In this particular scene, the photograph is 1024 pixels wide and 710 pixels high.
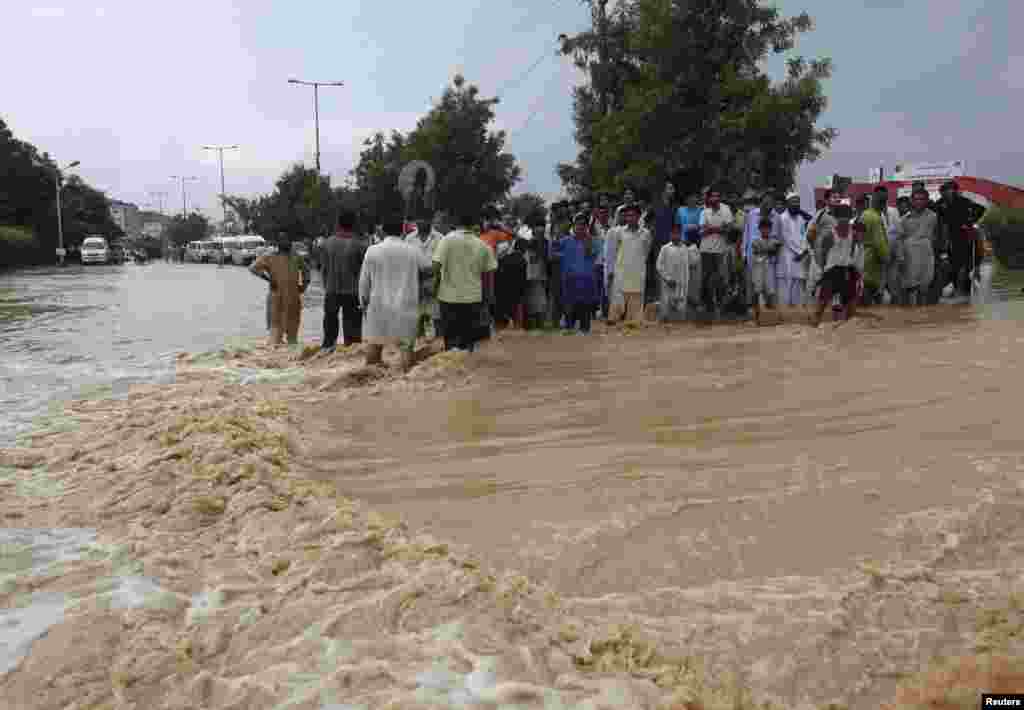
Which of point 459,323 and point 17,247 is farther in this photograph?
point 17,247

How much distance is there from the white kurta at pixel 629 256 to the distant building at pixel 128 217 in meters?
141

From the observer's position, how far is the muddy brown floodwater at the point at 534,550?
2863 millimetres

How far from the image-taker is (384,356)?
32.5ft

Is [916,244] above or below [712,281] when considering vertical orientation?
above

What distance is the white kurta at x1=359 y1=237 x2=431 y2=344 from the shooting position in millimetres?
8336

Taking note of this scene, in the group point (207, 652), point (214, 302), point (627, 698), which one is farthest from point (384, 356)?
point (214, 302)

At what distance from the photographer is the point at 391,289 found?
8.37 m

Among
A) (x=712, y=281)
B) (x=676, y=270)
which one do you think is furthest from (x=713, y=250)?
(x=676, y=270)

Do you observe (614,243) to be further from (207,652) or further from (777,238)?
(207,652)

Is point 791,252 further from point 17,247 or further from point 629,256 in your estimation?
point 17,247

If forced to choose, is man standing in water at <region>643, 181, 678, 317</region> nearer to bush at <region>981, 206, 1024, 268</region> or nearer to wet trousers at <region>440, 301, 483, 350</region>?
wet trousers at <region>440, 301, 483, 350</region>

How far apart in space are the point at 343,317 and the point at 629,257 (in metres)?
3.47

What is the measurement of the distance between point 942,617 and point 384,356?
291 inches

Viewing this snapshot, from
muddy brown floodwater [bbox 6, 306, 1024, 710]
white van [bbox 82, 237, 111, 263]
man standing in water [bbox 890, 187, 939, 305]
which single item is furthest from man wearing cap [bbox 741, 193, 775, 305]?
white van [bbox 82, 237, 111, 263]
